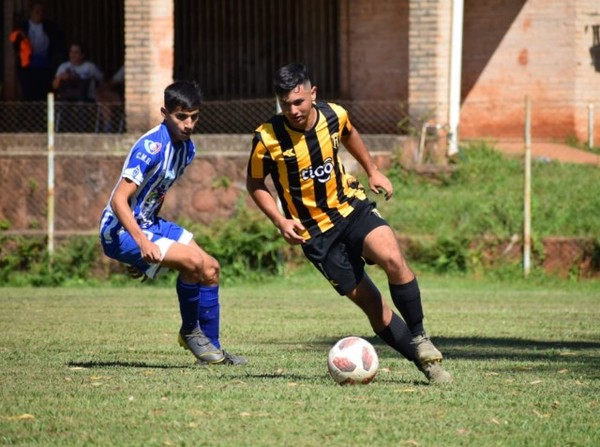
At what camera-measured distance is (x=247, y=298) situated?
622 inches

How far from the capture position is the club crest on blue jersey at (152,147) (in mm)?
8844

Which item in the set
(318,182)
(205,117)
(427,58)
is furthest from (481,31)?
(318,182)

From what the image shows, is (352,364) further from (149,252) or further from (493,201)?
(493,201)

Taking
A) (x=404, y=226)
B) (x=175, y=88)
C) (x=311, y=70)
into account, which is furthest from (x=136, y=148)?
(x=311, y=70)

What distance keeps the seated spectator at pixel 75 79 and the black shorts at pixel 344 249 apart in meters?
14.0

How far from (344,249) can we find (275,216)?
0.48 metres

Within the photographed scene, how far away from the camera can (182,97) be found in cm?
891

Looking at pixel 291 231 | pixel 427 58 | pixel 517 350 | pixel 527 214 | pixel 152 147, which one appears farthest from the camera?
pixel 427 58

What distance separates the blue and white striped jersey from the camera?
8805 millimetres

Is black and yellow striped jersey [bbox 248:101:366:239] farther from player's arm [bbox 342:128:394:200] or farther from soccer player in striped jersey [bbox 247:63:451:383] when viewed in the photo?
player's arm [bbox 342:128:394:200]

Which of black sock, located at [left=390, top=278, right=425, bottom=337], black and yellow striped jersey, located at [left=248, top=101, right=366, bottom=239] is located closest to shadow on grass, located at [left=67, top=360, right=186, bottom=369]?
black and yellow striped jersey, located at [left=248, top=101, right=366, bottom=239]

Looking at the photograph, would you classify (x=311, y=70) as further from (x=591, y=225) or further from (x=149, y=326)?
(x=149, y=326)

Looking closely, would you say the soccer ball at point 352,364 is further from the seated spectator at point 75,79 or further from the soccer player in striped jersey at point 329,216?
the seated spectator at point 75,79

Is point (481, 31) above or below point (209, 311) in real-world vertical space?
above
